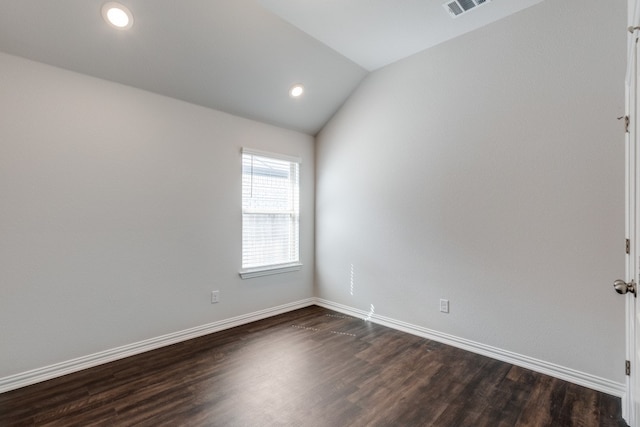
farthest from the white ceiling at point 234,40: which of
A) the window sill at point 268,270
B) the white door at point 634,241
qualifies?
the window sill at point 268,270

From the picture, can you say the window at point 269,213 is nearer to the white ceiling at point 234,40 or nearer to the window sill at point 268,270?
the window sill at point 268,270

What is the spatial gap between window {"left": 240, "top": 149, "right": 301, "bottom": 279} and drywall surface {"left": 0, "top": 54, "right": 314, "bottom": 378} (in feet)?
0.44

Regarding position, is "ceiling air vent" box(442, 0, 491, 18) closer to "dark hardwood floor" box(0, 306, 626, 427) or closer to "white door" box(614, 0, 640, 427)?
"white door" box(614, 0, 640, 427)

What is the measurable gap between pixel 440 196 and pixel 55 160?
330 centimetres

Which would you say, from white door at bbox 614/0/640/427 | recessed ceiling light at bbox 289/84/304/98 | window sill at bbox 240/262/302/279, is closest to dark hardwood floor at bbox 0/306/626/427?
white door at bbox 614/0/640/427

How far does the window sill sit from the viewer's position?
11.8 feet

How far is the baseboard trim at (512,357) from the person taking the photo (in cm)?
223

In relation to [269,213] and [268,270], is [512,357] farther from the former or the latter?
[269,213]

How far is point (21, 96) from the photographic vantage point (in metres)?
2.28

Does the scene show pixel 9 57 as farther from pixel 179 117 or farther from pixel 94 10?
pixel 179 117

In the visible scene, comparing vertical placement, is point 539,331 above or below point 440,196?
below

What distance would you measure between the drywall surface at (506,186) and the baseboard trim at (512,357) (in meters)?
0.05

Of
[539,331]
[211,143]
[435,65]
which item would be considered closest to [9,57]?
[211,143]

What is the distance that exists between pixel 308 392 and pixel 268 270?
1764 mm
